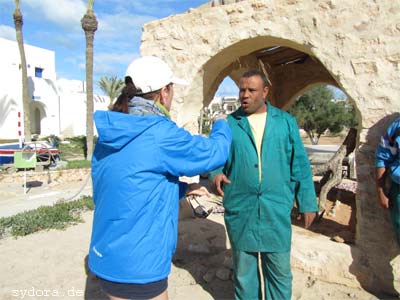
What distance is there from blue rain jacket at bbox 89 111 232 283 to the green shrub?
3717mm

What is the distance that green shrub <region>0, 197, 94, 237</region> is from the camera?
195 inches

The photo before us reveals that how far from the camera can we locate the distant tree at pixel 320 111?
75.4 ft

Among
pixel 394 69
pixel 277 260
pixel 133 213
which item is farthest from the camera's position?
pixel 394 69

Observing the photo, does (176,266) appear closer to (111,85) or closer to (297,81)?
(297,81)

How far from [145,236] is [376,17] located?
3.02m

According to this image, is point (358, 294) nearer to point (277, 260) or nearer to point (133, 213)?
point (277, 260)

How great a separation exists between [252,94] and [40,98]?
25.1 meters

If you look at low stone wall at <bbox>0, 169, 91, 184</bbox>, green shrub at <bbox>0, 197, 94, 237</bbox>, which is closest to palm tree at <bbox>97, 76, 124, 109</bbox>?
low stone wall at <bbox>0, 169, 91, 184</bbox>

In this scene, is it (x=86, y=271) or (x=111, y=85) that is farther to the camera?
(x=111, y=85)

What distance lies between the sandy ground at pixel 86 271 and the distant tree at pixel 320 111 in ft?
64.2

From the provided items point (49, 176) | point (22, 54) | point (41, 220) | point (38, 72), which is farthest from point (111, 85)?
point (41, 220)

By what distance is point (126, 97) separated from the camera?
1.87m

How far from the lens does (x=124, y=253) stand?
1.72 m

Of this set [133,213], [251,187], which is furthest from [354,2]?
[133,213]
